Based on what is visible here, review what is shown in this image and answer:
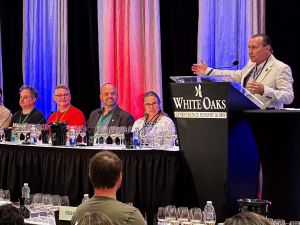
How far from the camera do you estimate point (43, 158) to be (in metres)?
4.52

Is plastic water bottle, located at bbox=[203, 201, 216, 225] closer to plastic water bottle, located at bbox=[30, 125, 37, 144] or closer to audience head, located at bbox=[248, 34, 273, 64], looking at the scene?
audience head, located at bbox=[248, 34, 273, 64]

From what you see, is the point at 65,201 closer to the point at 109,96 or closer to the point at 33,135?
the point at 33,135

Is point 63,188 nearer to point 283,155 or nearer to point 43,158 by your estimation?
point 43,158

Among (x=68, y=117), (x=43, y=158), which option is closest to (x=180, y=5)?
(x=68, y=117)

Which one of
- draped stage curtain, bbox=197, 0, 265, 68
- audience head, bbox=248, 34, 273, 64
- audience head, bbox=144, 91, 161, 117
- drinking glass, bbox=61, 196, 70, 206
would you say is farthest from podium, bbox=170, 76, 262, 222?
draped stage curtain, bbox=197, 0, 265, 68

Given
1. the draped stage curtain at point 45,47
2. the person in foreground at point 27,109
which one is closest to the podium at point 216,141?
the person in foreground at point 27,109

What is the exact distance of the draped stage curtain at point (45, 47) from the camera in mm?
7453

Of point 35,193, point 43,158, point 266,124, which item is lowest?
point 35,193

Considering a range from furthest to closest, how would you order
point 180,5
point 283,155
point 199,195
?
point 180,5 < point 199,195 < point 283,155

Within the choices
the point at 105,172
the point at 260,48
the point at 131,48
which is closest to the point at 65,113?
the point at 131,48

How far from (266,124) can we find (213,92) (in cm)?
40

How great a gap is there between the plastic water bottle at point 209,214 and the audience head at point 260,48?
1455 mm

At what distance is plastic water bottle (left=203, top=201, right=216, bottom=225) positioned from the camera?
A: 3533 millimetres

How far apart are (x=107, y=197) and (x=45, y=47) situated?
5.30 meters
